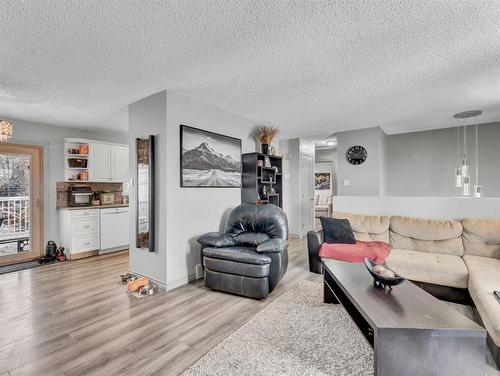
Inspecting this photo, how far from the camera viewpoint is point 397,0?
1.69m

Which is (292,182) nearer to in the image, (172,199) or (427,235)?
(427,235)

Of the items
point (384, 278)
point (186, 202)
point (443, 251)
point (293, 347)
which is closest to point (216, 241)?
point (186, 202)

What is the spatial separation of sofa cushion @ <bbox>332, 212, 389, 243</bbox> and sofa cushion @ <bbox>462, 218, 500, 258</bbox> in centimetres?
87

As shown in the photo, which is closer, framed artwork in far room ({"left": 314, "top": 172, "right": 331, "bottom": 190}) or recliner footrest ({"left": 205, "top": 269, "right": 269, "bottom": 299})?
recliner footrest ({"left": 205, "top": 269, "right": 269, "bottom": 299})

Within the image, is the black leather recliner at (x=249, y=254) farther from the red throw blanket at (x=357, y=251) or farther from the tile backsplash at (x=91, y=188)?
the tile backsplash at (x=91, y=188)

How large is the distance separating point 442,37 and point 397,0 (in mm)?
736

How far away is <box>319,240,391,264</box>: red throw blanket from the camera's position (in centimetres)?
308

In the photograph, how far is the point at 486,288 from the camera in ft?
6.84

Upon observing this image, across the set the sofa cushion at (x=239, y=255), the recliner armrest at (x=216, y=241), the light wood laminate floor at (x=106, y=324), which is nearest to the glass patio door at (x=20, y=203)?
the light wood laminate floor at (x=106, y=324)

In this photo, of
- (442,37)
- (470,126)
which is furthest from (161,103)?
(470,126)

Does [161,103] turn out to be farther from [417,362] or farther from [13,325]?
[417,362]

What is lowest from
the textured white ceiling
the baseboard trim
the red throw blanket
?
the baseboard trim

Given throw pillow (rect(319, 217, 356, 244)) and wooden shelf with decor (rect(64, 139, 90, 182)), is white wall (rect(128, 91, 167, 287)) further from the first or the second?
throw pillow (rect(319, 217, 356, 244))

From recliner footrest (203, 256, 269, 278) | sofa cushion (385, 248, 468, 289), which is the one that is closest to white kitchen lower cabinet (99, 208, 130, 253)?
recliner footrest (203, 256, 269, 278)
